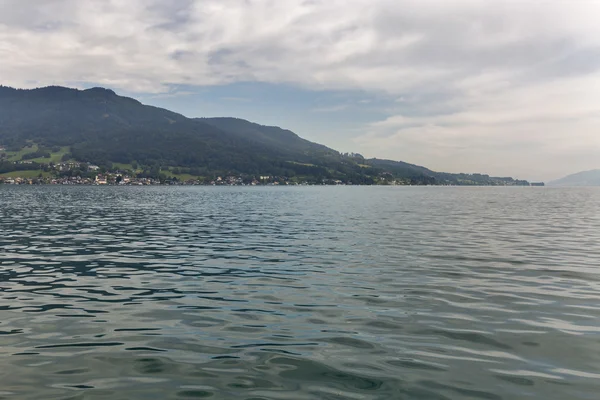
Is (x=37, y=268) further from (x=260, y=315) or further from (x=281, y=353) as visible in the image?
(x=281, y=353)

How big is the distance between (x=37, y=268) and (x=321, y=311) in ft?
65.3

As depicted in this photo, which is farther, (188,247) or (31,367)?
(188,247)

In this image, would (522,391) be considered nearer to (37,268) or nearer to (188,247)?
(37,268)

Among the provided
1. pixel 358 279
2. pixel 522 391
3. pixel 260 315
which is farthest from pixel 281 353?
pixel 358 279

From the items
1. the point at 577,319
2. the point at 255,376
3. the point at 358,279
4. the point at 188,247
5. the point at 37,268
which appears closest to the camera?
the point at 255,376

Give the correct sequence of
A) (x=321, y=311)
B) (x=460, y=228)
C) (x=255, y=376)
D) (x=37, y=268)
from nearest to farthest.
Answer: (x=255, y=376), (x=321, y=311), (x=37, y=268), (x=460, y=228)

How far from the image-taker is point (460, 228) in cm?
5166

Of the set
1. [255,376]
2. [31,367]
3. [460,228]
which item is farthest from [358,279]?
[460,228]

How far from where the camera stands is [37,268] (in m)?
26.5

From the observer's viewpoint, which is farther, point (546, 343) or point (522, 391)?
point (546, 343)

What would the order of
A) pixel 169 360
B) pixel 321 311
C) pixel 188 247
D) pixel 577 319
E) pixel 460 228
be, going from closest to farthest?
pixel 169 360, pixel 577 319, pixel 321 311, pixel 188 247, pixel 460 228

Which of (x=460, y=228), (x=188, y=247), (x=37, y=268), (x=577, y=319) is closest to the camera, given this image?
(x=577, y=319)

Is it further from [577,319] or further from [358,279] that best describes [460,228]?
[577,319]

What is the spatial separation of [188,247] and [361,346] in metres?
25.6
